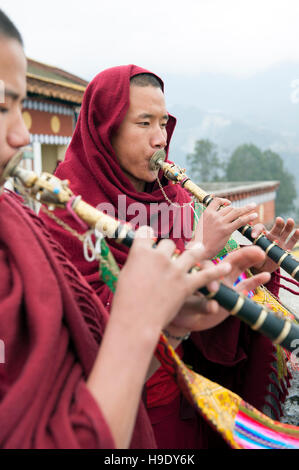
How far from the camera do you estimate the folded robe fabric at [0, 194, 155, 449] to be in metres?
0.91

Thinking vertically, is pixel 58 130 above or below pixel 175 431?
above

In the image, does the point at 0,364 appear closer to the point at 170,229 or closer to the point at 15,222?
the point at 15,222

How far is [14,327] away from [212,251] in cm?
125

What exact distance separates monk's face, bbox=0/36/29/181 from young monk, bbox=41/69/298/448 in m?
0.92

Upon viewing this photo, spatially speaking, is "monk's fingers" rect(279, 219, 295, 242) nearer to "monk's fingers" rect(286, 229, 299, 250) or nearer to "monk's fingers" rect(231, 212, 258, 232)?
"monk's fingers" rect(286, 229, 299, 250)

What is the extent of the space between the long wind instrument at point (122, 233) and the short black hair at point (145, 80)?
121cm

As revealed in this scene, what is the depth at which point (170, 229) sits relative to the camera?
229 cm

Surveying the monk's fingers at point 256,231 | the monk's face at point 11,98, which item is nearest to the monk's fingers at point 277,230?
the monk's fingers at point 256,231

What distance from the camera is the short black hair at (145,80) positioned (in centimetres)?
221

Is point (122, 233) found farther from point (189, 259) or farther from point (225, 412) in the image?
point (225, 412)

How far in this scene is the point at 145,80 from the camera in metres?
2.23

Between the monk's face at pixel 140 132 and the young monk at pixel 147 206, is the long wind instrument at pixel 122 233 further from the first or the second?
the monk's face at pixel 140 132
